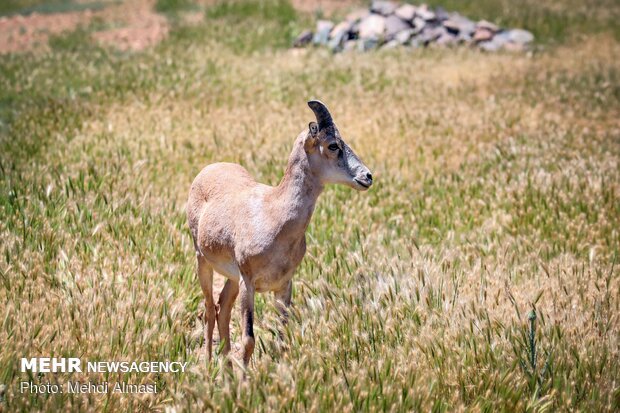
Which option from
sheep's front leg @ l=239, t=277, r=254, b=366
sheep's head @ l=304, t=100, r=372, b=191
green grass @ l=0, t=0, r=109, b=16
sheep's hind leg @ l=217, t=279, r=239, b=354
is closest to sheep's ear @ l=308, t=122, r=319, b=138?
sheep's head @ l=304, t=100, r=372, b=191

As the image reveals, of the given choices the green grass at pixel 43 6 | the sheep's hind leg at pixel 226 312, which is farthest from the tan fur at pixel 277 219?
the green grass at pixel 43 6

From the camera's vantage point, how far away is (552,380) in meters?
4.65

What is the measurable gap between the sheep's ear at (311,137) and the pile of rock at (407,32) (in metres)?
13.7

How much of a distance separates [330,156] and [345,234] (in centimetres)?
296

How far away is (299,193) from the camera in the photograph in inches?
183

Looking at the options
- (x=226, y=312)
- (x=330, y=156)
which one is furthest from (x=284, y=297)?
(x=330, y=156)

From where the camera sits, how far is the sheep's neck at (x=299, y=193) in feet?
15.1

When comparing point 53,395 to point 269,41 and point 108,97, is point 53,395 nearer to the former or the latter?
point 108,97

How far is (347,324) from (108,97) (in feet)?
29.0

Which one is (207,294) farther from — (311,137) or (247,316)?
(311,137)

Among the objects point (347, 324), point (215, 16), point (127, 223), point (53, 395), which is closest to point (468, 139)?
point (127, 223)

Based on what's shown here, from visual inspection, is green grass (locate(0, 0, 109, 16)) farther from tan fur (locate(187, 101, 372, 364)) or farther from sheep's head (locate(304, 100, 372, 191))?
sheep's head (locate(304, 100, 372, 191))

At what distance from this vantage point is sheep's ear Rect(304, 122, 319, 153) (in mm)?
4516

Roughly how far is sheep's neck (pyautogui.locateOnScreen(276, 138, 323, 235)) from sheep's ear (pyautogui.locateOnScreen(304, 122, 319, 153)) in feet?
0.14
